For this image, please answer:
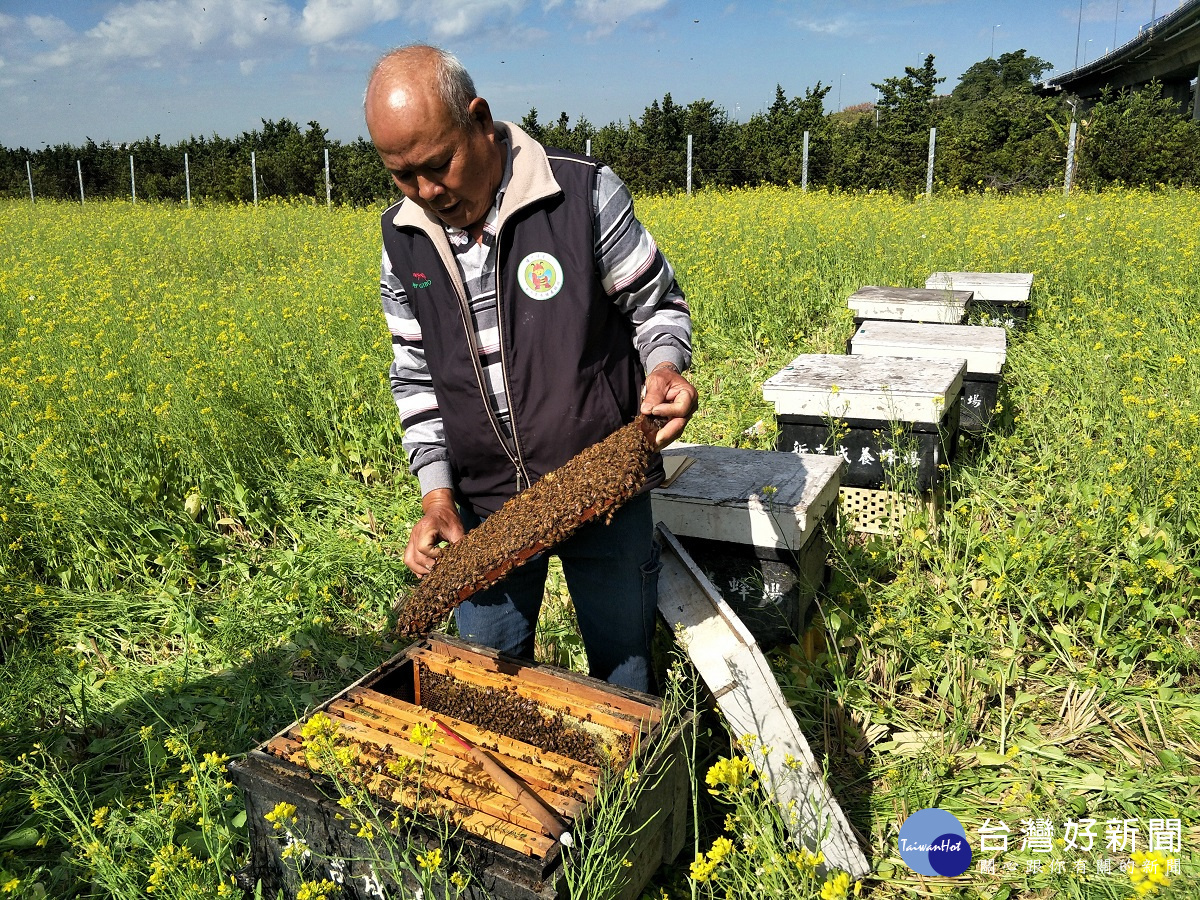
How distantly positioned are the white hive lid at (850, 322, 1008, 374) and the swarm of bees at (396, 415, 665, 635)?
9.73 ft

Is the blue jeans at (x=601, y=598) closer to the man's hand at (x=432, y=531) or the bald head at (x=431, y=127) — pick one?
the man's hand at (x=432, y=531)

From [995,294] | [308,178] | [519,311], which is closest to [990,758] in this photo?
[519,311]

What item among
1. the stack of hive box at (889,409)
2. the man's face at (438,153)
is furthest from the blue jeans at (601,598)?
the stack of hive box at (889,409)

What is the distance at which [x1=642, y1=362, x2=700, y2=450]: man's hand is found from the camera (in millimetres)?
2002

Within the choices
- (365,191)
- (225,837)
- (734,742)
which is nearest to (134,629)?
(225,837)

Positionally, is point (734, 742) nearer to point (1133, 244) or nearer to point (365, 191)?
point (1133, 244)

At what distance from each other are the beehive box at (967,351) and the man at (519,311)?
273cm

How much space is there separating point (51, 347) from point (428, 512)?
4.71 metres

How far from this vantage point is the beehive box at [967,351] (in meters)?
4.47

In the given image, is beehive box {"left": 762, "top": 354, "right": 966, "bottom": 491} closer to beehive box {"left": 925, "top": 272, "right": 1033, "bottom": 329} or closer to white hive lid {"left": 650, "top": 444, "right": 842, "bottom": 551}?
white hive lid {"left": 650, "top": 444, "right": 842, "bottom": 551}

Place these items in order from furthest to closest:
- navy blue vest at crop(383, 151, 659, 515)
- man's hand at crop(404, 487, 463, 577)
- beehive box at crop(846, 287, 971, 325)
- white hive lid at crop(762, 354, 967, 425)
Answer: beehive box at crop(846, 287, 971, 325) → white hive lid at crop(762, 354, 967, 425) → man's hand at crop(404, 487, 463, 577) → navy blue vest at crop(383, 151, 659, 515)

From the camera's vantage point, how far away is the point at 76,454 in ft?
13.8

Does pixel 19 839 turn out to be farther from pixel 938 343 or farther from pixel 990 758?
pixel 938 343

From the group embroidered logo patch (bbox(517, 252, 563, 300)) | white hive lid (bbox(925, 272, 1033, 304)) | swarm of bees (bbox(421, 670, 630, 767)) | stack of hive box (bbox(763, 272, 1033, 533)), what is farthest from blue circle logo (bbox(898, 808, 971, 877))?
white hive lid (bbox(925, 272, 1033, 304))
